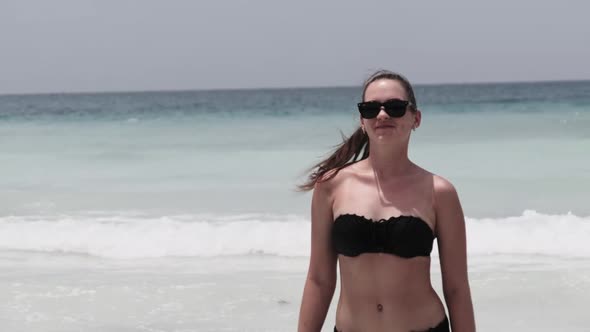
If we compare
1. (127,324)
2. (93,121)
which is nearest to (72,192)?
(127,324)

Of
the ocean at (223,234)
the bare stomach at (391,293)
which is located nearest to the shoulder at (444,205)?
the bare stomach at (391,293)

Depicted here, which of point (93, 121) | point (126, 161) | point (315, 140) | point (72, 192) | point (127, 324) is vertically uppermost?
point (93, 121)

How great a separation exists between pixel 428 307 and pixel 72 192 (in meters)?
9.56

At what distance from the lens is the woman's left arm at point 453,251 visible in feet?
8.14

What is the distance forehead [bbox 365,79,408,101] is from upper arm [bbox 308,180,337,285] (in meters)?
0.29

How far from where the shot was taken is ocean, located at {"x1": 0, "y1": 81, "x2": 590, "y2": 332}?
5352 mm

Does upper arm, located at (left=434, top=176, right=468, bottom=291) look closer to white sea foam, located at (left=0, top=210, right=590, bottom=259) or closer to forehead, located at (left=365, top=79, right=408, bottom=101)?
forehead, located at (left=365, top=79, right=408, bottom=101)

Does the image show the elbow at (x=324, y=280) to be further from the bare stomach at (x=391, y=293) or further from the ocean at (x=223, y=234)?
the ocean at (x=223, y=234)

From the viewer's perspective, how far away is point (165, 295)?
18.8 feet

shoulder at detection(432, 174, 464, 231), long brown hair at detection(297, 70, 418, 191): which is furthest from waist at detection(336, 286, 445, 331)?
long brown hair at detection(297, 70, 418, 191)

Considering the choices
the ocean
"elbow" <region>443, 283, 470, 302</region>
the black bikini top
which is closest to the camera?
the black bikini top

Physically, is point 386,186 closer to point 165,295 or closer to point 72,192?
point 165,295

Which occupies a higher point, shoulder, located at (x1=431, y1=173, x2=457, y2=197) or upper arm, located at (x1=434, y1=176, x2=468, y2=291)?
shoulder, located at (x1=431, y1=173, x2=457, y2=197)

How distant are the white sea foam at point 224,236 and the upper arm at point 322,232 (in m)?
4.56
